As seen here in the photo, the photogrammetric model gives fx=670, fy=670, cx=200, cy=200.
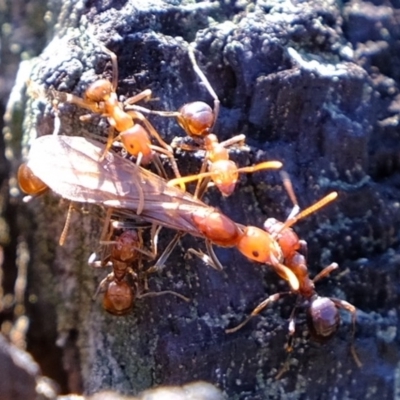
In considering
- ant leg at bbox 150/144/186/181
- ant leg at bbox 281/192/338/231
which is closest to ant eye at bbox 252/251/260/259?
ant leg at bbox 281/192/338/231

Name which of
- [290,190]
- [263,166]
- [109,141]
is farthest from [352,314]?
[109,141]

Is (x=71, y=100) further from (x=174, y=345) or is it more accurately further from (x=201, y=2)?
(x=174, y=345)

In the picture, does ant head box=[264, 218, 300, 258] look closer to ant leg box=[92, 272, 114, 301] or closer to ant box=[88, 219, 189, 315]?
ant box=[88, 219, 189, 315]

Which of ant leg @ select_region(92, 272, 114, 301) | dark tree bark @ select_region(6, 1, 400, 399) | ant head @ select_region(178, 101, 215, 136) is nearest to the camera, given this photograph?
ant head @ select_region(178, 101, 215, 136)

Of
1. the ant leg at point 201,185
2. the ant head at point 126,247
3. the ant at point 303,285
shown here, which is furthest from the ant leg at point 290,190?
the ant head at point 126,247

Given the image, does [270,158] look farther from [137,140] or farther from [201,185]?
[137,140]
